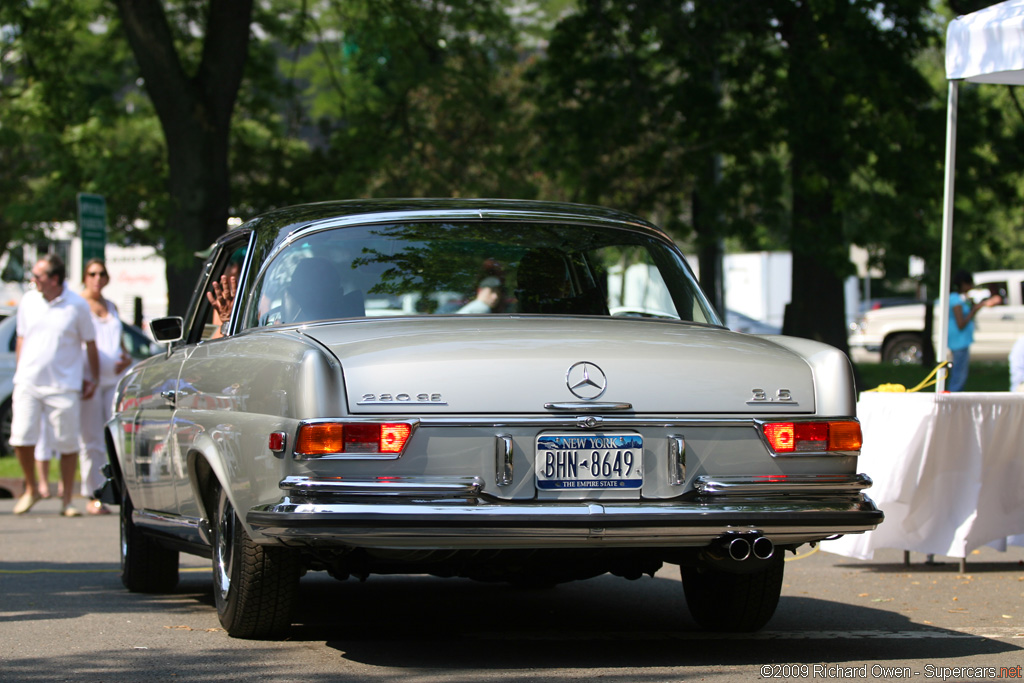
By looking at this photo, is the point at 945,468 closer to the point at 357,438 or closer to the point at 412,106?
the point at 357,438

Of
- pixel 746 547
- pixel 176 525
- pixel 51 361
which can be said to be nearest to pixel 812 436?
pixel 746 547

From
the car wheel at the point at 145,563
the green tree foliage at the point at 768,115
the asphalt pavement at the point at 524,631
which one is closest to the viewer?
the asphalt pavement at the point at 524,631

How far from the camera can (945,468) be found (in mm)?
7691

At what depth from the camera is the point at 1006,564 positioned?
836cm

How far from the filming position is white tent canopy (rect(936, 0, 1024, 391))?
7809mm

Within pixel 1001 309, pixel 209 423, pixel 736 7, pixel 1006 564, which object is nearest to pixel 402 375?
pixel 209 423

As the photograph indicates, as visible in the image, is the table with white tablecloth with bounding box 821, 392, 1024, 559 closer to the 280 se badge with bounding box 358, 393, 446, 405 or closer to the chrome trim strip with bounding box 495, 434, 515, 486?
the chrome trim strip with bounding box 495, 434, 515, 486

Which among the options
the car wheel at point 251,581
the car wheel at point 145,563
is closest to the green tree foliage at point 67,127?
the car wheel at point 145,563

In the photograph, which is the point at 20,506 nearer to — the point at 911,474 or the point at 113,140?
the point at 911,474

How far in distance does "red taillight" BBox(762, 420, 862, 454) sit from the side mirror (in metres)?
3.20

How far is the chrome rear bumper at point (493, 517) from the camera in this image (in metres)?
4.60

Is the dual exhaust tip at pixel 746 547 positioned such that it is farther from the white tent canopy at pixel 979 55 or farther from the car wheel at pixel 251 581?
the white tent canopy at pixel 979 55

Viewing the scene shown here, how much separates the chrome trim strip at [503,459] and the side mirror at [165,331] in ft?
8.98

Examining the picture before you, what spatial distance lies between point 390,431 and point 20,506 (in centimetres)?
774
